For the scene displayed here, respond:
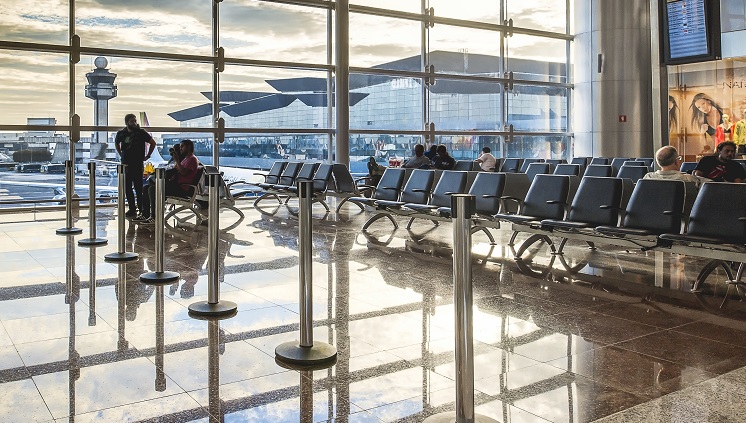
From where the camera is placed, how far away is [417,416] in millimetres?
3135

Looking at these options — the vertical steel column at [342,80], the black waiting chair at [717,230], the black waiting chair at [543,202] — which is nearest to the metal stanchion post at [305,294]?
the black waiting chair at [717,230]

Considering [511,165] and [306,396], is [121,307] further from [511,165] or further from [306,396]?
[511,165]

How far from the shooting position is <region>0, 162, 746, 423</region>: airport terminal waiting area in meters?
3.30

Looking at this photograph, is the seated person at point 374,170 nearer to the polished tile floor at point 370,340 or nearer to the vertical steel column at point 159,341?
the polished tile floor at point 370,340

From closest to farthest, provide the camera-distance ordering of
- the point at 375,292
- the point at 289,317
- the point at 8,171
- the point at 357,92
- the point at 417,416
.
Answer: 1. the point at 417,416
2. the point at 289,317
3. the point at 375,292
4. the point at 8,171
5. the point at 357,92

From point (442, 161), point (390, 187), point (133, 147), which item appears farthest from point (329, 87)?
point (390, 187)

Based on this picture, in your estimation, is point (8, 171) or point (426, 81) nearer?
point (8, 171)

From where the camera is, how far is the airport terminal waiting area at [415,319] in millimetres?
3303

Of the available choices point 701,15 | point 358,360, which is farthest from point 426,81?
point 358,360

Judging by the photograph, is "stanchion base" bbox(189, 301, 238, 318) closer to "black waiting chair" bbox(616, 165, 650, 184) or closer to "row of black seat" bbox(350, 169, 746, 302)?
"row of black seat" bbox(350, 169, 746, 302)

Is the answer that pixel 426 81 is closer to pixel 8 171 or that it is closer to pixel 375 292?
pixel 8 171

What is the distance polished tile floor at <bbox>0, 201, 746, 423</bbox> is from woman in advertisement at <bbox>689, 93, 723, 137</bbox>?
1154 cm

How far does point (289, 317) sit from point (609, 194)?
3.41 m

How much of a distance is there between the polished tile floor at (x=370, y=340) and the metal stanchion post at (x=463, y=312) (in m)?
0.20
